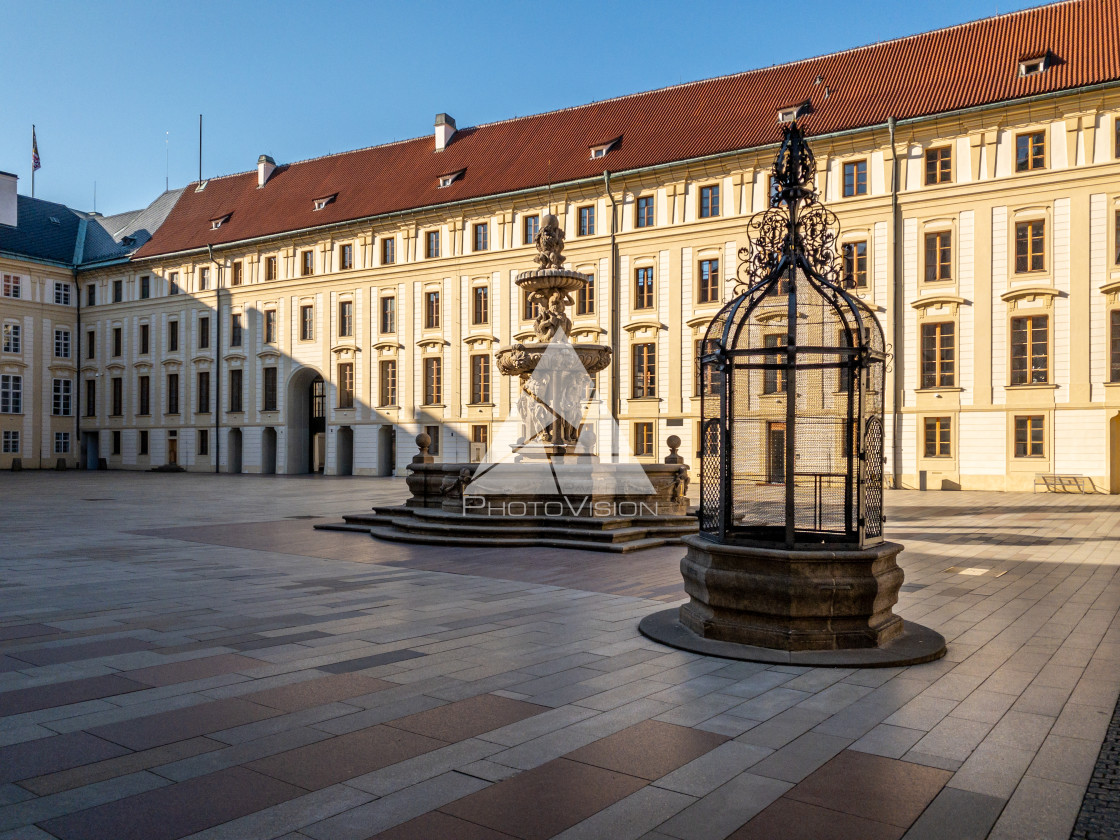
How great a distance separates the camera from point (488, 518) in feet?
49.8

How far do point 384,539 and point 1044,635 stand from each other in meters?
10.7

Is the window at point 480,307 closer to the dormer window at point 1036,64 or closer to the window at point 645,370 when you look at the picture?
the window at point 645,370

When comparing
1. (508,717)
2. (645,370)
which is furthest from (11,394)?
(508,717)

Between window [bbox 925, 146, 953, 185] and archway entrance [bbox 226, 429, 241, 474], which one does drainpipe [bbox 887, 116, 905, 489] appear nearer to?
window [bbox 925, 146, 953, 185]

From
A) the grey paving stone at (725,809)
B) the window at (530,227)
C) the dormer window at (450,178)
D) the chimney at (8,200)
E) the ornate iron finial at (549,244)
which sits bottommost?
the grey paving stone at (725,809)

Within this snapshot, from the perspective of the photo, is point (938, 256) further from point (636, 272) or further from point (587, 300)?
point (587, 300)

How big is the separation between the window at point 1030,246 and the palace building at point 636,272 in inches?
2.7

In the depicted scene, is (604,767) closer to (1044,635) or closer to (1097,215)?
(1044,635)

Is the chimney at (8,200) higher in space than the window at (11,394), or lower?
higher

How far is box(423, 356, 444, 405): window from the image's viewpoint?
43.1 meters

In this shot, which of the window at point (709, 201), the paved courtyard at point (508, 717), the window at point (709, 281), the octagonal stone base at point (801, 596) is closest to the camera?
the paved courtyard at point (508, 717)

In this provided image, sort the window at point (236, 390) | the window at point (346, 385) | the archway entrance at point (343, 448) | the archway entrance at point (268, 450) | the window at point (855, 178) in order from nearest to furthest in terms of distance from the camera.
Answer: the window at point (855, 178), the window at point (346, 385), the archway entrance at point (343, 448), the archway entrance at point (268, 450), the window at point (236, 390)

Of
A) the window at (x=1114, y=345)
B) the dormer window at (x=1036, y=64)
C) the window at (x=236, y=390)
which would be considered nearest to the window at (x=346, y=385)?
the window at (x=236, y=390)

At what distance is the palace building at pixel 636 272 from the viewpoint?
29750 mm
